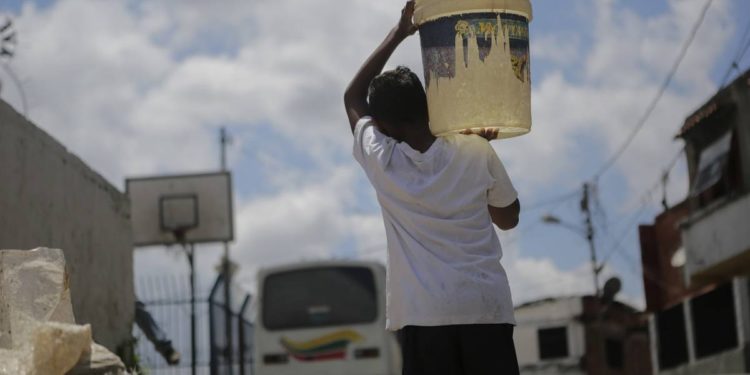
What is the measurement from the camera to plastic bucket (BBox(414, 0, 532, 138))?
430 cm

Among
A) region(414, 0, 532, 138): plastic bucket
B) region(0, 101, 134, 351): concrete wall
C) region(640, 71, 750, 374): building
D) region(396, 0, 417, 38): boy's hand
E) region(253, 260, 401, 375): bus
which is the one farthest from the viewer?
region(640, 71, 750, 374): building

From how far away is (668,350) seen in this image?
32656 mm

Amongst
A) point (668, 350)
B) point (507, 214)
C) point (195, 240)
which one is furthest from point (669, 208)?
point (507, 214)

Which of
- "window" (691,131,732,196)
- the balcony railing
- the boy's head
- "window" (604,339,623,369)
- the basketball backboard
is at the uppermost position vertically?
"window" (691,131,732,196)

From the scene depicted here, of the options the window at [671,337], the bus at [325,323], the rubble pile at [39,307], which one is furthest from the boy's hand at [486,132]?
the window at [671,337]

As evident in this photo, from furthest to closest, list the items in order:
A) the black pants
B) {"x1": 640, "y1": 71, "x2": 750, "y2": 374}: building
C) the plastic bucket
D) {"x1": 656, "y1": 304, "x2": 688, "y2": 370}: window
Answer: {"x1": 656, "y1": 304, "x2": 688, "y2": 370}: window, {"x1": 640, "y1": 71, "x2": 750, "y2": 374}: building, the plastic bucket, the black pants

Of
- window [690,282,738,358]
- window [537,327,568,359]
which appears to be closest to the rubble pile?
window [690,282,738,358]

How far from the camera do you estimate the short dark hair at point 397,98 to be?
4137 millimetres

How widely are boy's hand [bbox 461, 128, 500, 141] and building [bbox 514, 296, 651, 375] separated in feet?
135

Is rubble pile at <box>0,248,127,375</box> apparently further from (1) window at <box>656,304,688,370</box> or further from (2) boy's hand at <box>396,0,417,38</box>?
(1) window at <box>656,304,688,370</box>

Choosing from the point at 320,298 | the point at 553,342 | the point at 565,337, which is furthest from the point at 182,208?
the point at 565,337

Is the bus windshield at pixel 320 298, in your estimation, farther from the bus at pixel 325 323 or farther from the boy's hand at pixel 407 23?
the boy's hand at pixel 407 23

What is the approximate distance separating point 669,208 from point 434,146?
28.9 metres

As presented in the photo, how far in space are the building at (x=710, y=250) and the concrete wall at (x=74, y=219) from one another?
14783 mm
